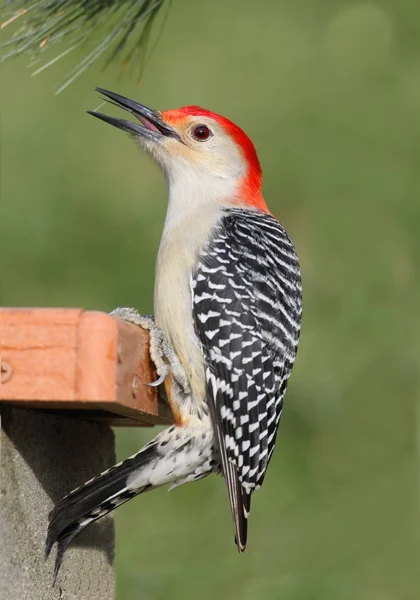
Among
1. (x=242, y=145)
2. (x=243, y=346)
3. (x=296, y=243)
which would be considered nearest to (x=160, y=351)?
(x=243, y=346)

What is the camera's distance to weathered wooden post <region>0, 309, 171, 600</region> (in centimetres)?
278

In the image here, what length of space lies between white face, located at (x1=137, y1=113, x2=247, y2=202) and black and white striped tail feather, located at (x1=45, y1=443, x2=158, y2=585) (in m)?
1.48

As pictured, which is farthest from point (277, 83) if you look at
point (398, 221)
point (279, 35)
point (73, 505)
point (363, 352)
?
point (73, 505)

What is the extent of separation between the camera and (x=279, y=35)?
7238 mm

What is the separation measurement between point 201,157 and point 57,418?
155 centimetres

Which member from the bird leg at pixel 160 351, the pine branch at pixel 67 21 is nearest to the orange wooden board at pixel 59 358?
the bird leg at pixel 160 351

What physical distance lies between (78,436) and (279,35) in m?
4.48

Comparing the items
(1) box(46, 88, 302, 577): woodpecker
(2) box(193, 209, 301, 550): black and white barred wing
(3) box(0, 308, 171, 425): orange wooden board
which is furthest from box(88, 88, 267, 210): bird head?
(3) box(0, 308, 171, 425): orange wooden board

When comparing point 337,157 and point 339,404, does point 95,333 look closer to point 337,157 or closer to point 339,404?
point 339,404

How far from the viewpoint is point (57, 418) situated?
3.26 m

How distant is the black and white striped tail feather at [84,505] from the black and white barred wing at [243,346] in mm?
382

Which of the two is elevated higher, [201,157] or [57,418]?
[201,157]

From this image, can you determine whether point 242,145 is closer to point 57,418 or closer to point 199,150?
point 199,150

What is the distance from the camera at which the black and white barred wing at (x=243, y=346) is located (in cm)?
345
